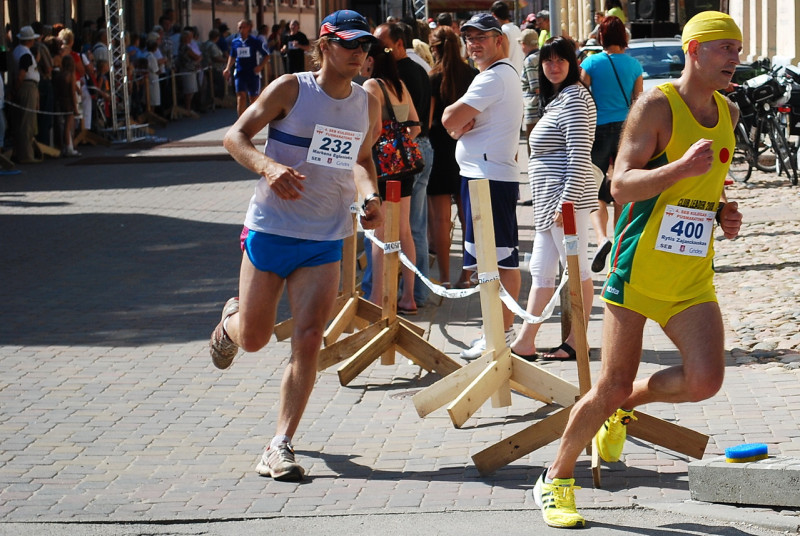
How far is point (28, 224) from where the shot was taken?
15.6 meters

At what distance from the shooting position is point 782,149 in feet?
58.4

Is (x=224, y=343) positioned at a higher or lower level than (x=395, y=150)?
lower

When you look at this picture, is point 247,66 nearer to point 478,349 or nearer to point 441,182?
point 441,182

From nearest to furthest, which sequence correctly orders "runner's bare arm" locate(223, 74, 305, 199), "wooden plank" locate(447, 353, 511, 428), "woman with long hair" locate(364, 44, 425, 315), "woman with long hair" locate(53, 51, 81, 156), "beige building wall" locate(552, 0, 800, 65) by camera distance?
"runner's bare arm" locate(223, 74, 305, 199)
"wooden plank" locate(447, 353, 511, 428)
"woman with long hair" locate(364, 44, 425, 315)
"beige building wall" locate(552, 0, 800, 65)
"woman with long hair" locate(53, 51, 81, 156)

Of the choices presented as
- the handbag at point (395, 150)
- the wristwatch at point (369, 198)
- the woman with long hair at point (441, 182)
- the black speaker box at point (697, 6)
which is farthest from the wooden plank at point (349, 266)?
the black speaker box at point (697, 6)

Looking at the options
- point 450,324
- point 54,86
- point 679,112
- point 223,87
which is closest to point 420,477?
point 679,112

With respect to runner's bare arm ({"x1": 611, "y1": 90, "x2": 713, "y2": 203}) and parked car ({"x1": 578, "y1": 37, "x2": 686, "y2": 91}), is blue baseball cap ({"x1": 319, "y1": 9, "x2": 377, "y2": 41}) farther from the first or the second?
parked car ({"x1": 578, "y1": 37, "x2": 686, "y2": 91})

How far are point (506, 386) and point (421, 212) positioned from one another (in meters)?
3.51

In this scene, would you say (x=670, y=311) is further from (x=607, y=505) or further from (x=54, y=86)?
(x=54, y=86)

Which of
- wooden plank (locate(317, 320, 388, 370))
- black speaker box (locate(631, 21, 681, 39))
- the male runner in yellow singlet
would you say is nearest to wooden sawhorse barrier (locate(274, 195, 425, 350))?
wooden plank (locate(317, 320, 388, 370))

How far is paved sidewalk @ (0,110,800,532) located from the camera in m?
5.61

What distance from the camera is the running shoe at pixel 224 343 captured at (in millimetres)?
6645

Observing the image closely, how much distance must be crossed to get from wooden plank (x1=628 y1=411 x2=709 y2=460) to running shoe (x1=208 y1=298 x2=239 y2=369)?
199cm

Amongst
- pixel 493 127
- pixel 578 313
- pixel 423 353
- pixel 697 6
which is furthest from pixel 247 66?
pixel 578 313
